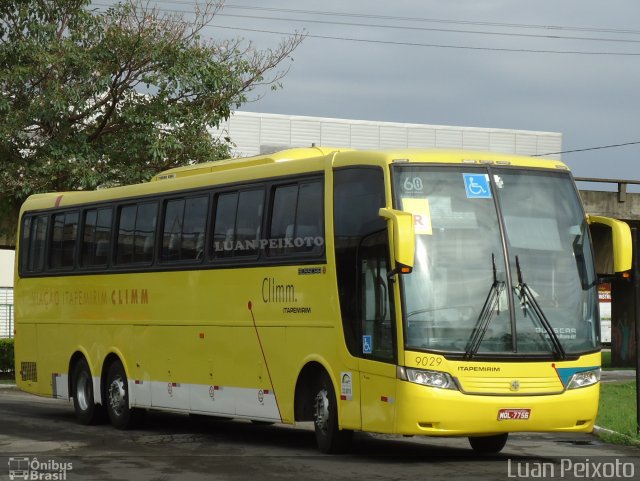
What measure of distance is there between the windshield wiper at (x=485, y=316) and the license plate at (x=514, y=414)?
678 millimetres

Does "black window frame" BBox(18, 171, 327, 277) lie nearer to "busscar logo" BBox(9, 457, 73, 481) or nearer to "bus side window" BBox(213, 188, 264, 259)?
"bus side window" BBox(213, 188, 264, 259)

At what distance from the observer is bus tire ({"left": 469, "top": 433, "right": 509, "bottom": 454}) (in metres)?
16.1

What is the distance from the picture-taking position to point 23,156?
2973 cm

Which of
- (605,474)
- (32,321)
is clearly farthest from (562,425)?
(32,321)

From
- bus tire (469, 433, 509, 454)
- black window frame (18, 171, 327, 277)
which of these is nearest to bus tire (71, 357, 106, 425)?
black window frame (18, 171, 327, 277)

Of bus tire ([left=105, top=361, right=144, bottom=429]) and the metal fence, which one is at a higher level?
the metal fence

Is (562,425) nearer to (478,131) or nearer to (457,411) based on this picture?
(457,411)

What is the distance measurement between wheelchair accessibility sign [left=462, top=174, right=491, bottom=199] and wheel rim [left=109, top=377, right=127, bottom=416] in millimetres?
7639

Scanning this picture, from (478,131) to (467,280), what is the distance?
57.7 metres

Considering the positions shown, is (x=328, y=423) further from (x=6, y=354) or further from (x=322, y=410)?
(x=6, y=354)

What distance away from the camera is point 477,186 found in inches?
587

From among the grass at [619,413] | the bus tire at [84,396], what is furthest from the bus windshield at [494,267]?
the bus tire at [84,396]

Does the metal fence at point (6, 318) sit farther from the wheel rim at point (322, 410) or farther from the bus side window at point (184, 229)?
the wheel rim at point (322, 410)

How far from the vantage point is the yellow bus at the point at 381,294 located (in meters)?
14.2
